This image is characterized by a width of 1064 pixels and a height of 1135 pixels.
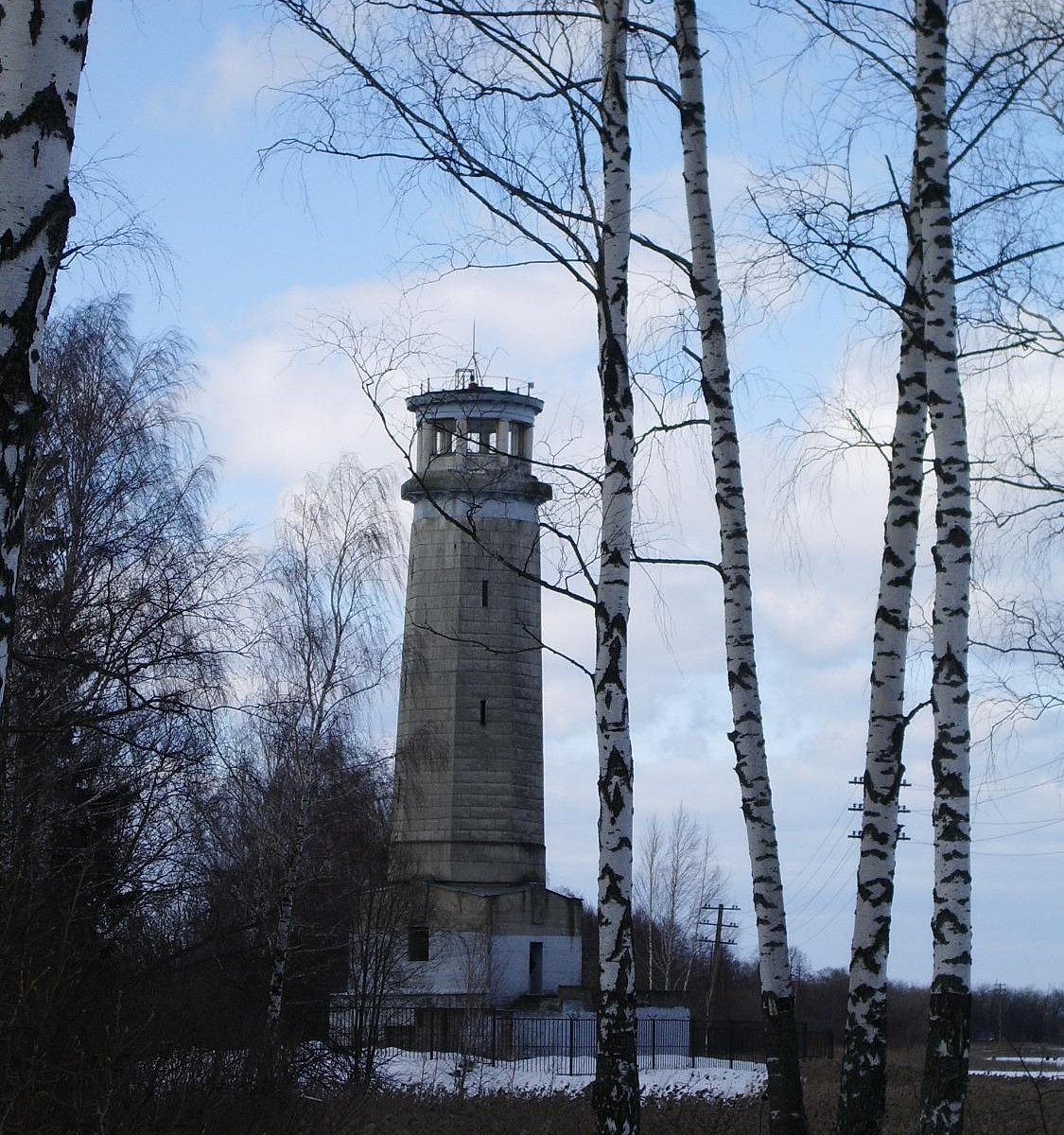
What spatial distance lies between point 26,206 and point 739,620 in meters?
7.22

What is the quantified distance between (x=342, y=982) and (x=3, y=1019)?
90.7 ft

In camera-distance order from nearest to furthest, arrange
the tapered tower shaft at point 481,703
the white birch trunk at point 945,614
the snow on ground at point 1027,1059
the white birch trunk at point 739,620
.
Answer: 1. the white birch trunk at point 945,614
2. the snow on ground at point 1027,1059
3. the white birch trunk at point 739,620
4. the tapered tower shaft at point 481,703

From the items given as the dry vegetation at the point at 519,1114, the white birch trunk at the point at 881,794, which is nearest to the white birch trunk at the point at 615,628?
the white birch trunk at the point at 881,794

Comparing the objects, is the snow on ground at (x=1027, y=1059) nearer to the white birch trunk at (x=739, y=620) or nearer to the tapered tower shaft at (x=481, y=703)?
the white birch trunk at (x=739, y=620)

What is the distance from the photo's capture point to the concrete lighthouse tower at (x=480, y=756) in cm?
3912

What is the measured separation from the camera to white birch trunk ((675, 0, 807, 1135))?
1043 centimetres

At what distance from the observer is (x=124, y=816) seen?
1212 cm

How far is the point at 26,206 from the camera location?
4383mm

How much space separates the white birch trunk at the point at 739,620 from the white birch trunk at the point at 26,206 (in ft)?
23.0

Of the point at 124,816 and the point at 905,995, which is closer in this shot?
the point at 124,816

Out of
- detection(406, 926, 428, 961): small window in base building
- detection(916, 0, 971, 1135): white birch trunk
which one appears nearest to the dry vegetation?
detection(916, 0, 971, 1135): white birch trunk

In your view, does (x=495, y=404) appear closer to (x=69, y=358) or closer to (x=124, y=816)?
(x=69, y=358)

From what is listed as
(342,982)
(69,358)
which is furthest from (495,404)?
(69,358)

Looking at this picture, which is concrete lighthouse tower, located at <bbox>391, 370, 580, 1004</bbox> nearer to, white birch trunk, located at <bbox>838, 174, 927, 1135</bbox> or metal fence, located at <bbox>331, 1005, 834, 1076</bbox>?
metal fence, located at <bbox>331, 1005, 834, 1076</bbox>
